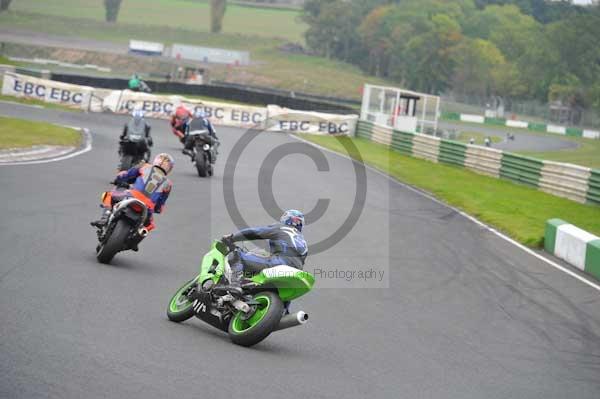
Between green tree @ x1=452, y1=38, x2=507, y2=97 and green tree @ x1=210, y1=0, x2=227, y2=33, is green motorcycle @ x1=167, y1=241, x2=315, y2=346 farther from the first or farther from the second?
green tree @ x1=210, y1=0, x2=227, y2=33

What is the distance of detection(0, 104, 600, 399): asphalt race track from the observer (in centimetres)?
733

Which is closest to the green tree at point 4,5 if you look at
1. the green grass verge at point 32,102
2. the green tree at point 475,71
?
the green tree at point 475,71

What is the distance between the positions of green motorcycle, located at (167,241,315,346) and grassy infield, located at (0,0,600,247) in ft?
33.8

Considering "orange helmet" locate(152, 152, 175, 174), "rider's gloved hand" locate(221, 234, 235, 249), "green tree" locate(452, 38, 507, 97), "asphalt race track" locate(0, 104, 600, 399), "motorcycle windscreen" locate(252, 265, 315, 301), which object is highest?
"green tree" locate(452, 38, 507, 97)

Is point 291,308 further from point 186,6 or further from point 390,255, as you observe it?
point 186,6

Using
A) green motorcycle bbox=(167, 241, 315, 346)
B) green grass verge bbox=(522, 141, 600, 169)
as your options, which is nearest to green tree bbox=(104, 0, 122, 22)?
green grass verge bbox=(522, 141, 600, 169)

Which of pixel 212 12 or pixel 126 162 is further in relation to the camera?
pixel 212 12

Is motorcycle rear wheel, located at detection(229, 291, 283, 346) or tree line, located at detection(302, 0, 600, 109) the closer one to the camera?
motorcycle rear wheel, located at detection(229, 291, 283, 346)

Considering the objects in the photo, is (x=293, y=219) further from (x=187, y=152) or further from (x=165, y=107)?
(x=165, y=107)

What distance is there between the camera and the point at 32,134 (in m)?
26.9

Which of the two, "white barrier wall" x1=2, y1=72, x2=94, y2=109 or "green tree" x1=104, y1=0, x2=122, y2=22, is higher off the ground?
"green tree" x1=104, y1=0, x2=122, y2=22

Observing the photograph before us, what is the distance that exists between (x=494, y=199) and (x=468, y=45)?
282 feet

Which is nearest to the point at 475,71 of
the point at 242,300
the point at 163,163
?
the point at 163,163

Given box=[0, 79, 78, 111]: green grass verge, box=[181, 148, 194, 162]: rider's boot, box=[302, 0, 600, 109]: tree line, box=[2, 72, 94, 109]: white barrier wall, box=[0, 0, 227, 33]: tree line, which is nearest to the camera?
box=[181, 148, 194, 162]: rider's boot
